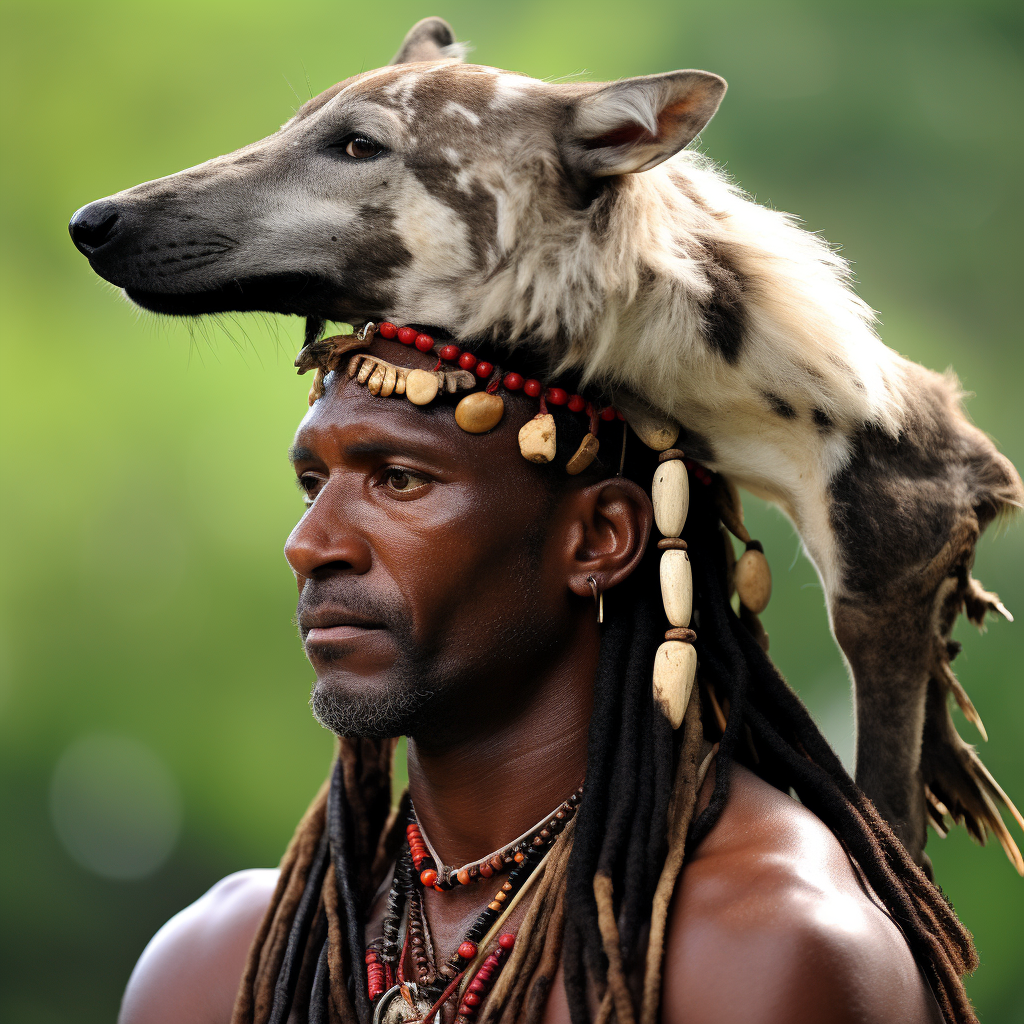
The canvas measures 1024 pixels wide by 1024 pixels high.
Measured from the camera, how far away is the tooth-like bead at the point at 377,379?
5.45 feet

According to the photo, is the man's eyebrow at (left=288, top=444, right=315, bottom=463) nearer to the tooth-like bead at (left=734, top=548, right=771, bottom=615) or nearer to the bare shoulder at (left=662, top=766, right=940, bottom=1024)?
the tooth-like bead at (left=734, top=548, right=771, bottom=615)

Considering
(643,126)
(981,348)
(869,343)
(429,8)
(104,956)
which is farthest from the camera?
(429,8)

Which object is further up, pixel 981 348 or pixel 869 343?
pixel 981 348

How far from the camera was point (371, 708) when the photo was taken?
1624mm

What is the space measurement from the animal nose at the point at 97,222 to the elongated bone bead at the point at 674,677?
101cm

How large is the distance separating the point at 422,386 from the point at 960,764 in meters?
1.07

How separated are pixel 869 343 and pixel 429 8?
3926mm

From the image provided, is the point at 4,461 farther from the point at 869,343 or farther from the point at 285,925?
the point at 869,343

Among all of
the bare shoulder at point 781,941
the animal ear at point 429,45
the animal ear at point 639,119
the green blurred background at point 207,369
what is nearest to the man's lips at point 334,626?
the bare shoulder at point 781,941

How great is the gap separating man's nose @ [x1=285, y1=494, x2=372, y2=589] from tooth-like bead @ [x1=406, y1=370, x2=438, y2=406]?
223 mm

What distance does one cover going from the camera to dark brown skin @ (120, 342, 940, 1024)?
1549 millimetres

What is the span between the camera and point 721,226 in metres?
1.71

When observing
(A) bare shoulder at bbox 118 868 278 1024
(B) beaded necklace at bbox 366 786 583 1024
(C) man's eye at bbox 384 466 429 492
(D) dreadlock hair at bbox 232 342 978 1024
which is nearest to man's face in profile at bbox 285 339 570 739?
(C) man's eye at bbox 384 466 429 492

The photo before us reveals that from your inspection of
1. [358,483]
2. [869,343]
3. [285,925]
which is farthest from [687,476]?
[285,925]
